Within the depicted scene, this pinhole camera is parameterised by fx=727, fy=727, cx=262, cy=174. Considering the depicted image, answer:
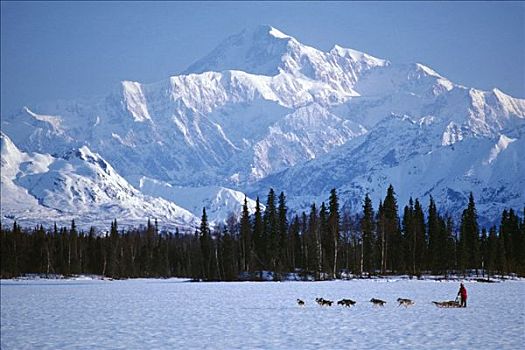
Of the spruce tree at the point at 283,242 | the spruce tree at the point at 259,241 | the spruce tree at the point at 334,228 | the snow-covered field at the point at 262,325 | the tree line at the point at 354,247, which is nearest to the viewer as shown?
the snow-covered field at the point at 262,325

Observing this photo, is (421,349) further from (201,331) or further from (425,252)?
(425,252)

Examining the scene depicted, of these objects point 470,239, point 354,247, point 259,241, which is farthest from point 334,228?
point 470,239

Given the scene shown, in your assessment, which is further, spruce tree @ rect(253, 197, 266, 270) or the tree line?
spruce tree @ rect(253, 197, 266, 270)

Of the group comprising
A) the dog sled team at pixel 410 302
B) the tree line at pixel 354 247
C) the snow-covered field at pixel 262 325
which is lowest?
the snow-covered field at pixel 262 325

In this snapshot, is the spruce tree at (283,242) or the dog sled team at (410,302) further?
the spruce tree at (283,242)

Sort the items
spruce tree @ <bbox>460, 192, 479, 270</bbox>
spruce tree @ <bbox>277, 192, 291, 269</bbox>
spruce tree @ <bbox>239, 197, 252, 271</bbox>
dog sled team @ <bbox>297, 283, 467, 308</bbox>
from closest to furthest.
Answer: dog sled team @ <bbox>297, 283, 467, 308</bbox> < spruce tree @ <bbox>460, 192, 479, 270</bbox> < spruce tree @ <bbox>277, 192, 291, 269</bbox> < spruce tree @ <bbox>239, 197, 252, 271</bbox>

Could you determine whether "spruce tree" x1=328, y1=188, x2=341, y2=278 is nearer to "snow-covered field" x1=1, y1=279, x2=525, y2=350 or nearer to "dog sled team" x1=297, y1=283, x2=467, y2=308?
"snow-covered field" x1=1, y1=279, x2=525, y2=350

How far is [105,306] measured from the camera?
189 ft

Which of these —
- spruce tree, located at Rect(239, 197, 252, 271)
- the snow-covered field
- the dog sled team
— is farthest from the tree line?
the dog sled team

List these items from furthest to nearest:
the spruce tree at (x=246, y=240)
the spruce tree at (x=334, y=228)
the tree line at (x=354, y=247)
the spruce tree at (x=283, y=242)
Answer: the spruce tree at (x=246, y=240) → the spruce tree at (x=283, y=242) → the tree line at (x=354, y=247) → the spruce tree at (x=334, y=228)

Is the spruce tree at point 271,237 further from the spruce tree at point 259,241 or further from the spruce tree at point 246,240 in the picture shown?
the spruce tree at point 246,240

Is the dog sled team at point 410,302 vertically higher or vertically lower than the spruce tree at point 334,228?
lower

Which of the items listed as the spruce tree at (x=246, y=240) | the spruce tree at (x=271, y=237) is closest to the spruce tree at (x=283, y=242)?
the spruce tree at (x=271, y=237)

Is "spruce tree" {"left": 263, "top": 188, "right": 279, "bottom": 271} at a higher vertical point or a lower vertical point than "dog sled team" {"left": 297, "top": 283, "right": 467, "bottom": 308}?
higher
